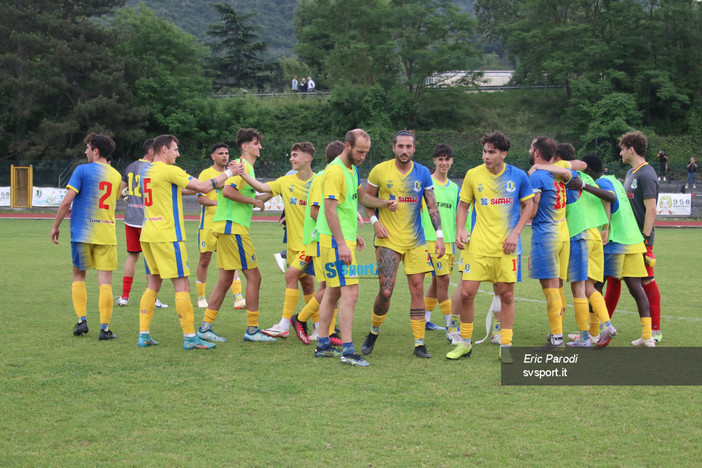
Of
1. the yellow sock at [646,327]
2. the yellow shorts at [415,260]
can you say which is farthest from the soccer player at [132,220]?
the yellow sock at [646,327]

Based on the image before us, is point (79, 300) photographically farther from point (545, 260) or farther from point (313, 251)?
point (545, 260)

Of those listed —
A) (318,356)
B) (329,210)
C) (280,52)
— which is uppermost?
(280,52)

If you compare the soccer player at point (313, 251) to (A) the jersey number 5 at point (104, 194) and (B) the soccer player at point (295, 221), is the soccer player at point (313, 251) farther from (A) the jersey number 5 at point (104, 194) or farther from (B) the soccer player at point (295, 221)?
(A) the jersey number 5 at point (104, 194)

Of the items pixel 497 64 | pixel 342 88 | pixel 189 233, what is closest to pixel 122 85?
pixel 342 88

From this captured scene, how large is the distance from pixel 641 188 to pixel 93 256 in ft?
20.3

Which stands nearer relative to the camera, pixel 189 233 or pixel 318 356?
pixel 318 356

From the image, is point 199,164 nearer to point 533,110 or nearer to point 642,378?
point 533,110

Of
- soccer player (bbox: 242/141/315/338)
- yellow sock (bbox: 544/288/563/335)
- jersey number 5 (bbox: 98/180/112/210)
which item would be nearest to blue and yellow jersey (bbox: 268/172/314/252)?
soccer player (bbox: 242/141/315/338)

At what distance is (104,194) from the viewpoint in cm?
794

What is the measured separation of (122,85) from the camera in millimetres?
45469

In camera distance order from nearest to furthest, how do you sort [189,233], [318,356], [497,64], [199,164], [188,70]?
[318,356], [189,233], [199,164], [188,70], [497,64]

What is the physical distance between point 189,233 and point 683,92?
40702 mm

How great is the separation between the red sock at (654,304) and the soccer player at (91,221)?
19.5 ft

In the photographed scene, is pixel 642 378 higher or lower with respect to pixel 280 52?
lower
